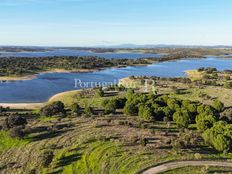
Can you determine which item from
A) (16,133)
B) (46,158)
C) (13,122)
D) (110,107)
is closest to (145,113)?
(110,107)

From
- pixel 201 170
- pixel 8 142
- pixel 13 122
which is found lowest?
pixel 8 142

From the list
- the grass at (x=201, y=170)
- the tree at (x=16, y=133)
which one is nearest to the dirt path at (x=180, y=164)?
the grass at (x=201, y=170)

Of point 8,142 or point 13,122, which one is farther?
point 13,122

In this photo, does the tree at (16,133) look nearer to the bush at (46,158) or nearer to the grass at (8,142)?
the grass at (8,142)

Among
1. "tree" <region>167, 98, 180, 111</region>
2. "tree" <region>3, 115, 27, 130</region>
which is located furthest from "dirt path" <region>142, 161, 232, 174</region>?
"tree" <region>3, 115, 27, 130</region>

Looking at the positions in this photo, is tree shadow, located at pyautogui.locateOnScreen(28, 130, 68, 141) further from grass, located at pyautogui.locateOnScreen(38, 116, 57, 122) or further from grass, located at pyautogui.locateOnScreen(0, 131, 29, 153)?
grass, located at pyautogui.locateOnScreen(38, 116, 57, 122)

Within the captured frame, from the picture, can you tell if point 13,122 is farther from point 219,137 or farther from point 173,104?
point 219,137
